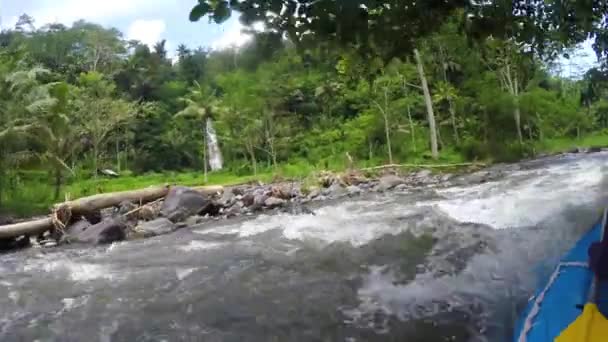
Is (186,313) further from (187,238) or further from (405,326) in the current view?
(187,238)

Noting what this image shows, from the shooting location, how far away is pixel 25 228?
1014 cm

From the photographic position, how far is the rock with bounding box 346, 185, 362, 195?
1418 cm

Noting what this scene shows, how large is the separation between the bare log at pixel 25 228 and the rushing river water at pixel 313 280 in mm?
1304

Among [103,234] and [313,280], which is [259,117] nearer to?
[103,234]

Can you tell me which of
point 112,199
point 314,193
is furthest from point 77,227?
point 314,193

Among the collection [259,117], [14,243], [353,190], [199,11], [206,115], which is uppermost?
[206,115]

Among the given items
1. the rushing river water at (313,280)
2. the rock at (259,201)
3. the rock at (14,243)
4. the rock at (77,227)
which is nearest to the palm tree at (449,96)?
the rock at (259,201)

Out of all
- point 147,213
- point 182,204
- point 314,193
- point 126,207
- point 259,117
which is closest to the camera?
point 147,213

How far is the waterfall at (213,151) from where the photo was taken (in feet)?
113

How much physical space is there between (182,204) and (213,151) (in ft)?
79.6

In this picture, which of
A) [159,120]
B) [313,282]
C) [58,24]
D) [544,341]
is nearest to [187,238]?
[313,282]

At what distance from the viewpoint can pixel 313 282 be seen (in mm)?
4852

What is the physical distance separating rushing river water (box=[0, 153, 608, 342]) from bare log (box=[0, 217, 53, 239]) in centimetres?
130

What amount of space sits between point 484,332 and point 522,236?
2.44 metres
